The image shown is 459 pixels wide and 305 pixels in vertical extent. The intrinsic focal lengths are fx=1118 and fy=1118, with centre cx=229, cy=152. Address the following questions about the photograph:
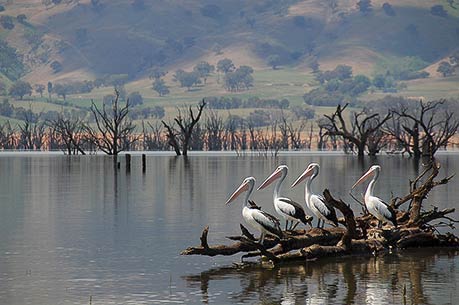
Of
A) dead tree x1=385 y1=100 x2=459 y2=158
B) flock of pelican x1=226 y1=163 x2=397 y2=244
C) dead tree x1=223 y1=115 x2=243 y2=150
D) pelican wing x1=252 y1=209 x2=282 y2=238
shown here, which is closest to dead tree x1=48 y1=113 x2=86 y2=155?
dead tree x1=223 y1=115 x2=243 y2=150

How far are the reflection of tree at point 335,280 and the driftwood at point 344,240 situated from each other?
0.75 feet

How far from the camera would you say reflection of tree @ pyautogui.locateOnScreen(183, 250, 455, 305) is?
17.0 meters

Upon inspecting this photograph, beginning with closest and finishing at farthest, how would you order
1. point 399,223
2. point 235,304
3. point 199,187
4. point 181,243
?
point 235,304 → point 399,223 → point 181,243 → point 199,187

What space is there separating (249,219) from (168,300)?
10.1ft

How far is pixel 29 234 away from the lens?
84.4 ft

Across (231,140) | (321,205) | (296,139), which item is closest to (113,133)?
(231,140)

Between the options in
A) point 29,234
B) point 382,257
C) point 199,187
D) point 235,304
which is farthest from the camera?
point 199,187

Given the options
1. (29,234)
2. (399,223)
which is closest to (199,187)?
(29,234)

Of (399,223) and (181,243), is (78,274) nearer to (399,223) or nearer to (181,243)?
(181,243)

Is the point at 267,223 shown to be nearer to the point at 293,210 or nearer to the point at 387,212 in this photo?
the point at 293,210

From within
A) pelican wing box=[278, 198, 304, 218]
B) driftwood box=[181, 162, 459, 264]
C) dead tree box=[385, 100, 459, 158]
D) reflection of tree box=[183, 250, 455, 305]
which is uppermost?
dead tree box=[385, 100, 459, 158]

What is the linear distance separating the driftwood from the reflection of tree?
0.23 meters

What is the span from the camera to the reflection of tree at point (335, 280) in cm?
1697

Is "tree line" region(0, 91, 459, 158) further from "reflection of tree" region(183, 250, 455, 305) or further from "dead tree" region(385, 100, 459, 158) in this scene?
"reflection of tree" region(183, 250, 455, 305)
